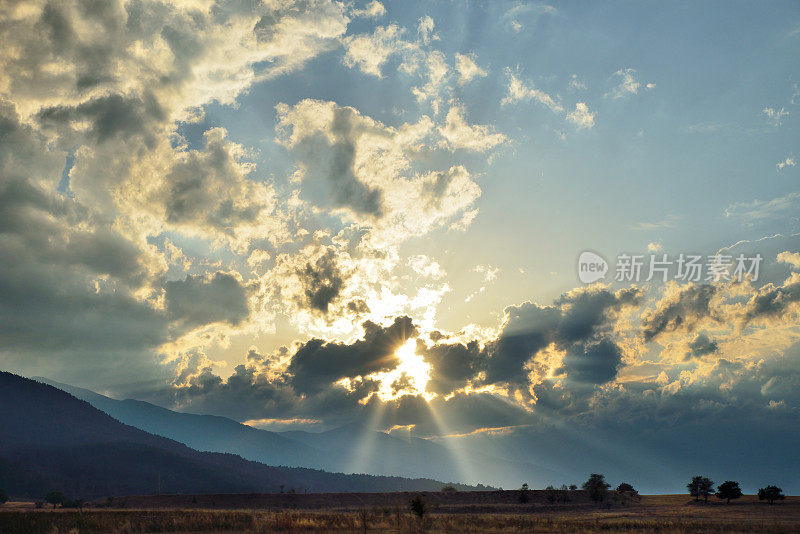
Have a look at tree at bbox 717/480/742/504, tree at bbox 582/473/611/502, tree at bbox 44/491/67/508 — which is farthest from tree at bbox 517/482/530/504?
tree at bbox 44/491/67/508

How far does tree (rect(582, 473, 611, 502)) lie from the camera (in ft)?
440

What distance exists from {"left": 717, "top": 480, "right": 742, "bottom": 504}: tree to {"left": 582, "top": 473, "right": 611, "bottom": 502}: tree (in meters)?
26.1

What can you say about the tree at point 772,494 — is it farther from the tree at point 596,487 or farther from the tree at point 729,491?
the tree at point 596,487

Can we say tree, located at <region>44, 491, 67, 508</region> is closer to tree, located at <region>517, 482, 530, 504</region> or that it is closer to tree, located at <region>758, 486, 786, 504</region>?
tree, located at <region>517, 482, 530, 504</region>

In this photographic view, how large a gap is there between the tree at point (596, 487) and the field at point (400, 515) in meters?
2.62

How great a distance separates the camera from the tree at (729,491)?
12275 cm

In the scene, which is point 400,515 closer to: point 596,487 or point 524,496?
point 524,496

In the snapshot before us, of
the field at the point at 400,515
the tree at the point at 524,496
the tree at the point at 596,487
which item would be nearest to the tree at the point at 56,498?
the field at the point at 400,515

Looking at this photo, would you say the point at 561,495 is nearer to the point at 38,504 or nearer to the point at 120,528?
the point at 120,528

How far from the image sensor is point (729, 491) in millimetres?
123000

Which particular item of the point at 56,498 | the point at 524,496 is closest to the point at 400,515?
the point at 524,496

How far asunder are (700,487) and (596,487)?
2413cm

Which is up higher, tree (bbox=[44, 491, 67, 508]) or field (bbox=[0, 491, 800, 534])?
field (bbox=[0, 491, 800, 534])

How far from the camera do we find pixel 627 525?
6794cm
